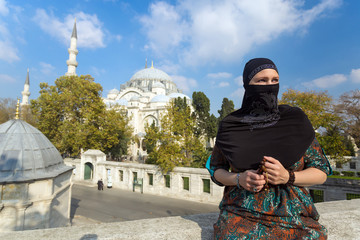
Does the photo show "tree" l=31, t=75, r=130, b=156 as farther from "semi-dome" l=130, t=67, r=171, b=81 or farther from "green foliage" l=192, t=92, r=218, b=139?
"semi-dome" l=130, t=67, r=171, b=81

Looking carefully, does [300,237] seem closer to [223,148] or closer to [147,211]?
[223,148]

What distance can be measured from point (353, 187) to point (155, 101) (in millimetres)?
33393

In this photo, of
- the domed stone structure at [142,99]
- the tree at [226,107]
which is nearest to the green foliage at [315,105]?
the tree at [226,107]

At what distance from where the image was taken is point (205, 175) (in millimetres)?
13070

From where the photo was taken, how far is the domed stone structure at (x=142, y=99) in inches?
1455

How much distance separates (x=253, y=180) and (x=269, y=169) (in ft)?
0.42

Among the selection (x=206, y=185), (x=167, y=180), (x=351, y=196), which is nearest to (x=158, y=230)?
(x=206, y=185)

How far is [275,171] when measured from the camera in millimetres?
1339

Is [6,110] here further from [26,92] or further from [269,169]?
[269,169]

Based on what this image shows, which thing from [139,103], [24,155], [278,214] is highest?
[139,103]

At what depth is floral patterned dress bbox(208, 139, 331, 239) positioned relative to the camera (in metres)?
1.42

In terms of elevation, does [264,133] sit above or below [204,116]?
below

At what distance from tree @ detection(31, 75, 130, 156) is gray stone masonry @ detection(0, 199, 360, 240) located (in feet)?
61.2

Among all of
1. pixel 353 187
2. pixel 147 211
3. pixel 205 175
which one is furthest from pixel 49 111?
pixel 353 187
